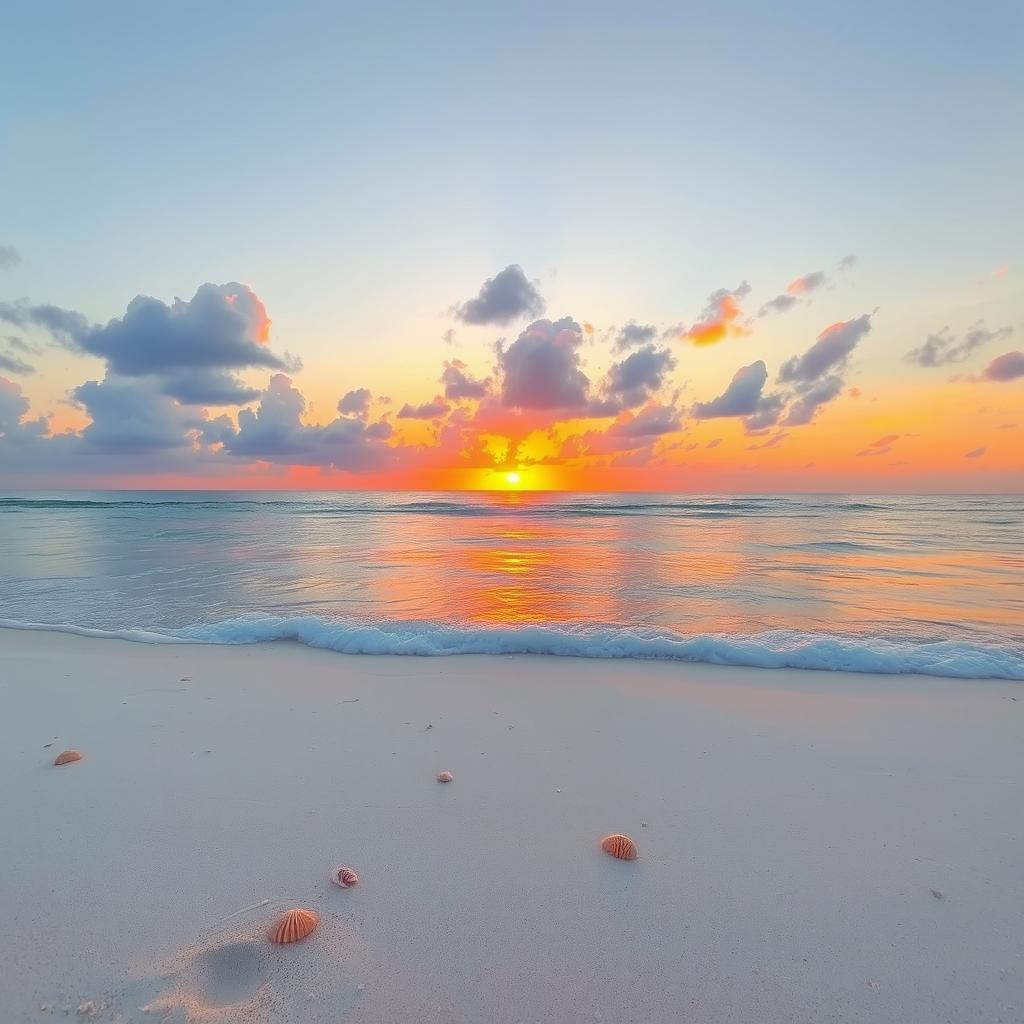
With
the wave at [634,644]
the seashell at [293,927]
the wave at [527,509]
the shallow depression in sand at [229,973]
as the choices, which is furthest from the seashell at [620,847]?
the wave at [527,509]

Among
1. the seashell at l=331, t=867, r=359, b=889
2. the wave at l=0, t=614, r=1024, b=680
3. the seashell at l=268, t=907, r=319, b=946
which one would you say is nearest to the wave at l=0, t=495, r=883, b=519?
the wave at l=0, t=614, r=1024, b=680

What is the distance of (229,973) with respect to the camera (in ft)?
5.82

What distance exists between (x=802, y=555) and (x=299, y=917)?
13478mm

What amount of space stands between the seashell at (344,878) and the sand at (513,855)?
4cm

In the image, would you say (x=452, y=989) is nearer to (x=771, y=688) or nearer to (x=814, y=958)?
(x=814, y=958)

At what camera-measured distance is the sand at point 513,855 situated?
174 centimetres

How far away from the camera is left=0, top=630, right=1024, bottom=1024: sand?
1.74 meters

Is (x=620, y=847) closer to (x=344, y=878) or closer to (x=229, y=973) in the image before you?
(x=344, y=878)

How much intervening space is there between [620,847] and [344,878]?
1.19m

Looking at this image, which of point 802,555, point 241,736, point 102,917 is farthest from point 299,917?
point 802,555

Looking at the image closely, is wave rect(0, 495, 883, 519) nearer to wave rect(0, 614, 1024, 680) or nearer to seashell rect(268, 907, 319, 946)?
wave rect(0, 614, 1024, 680)

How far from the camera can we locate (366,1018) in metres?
1.64

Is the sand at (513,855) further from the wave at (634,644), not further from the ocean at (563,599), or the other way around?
the ocean at (563,599)

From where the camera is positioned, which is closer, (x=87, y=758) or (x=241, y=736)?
(x=87, y=758)
